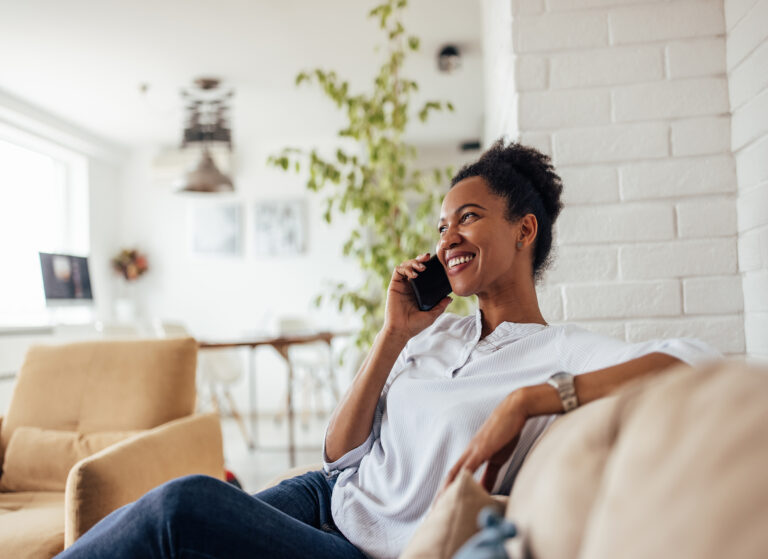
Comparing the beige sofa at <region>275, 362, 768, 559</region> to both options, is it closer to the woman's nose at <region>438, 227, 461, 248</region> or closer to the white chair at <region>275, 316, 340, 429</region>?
the woman's nose at <region>438, 227, 461, 248</region>

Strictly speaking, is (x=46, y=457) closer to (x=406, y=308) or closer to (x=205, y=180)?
(x=406, y=308)

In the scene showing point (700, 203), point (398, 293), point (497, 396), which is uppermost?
point (700, 203)

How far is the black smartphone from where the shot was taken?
4.63ft

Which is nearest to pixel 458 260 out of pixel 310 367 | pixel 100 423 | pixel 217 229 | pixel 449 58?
pixel 100 423

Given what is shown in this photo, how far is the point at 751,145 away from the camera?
4.26 feet

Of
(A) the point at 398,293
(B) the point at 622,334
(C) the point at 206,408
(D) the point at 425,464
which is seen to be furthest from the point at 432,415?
(C) the point at 206,408

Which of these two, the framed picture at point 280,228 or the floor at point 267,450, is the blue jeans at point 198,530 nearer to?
the floor at point 267,450

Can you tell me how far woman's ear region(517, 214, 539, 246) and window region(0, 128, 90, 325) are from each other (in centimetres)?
457

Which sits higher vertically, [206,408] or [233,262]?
[233,262]

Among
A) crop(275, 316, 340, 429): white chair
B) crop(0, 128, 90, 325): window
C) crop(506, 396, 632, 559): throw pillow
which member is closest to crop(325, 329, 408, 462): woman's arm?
crop(506, 396, 632, 559): throw pillow

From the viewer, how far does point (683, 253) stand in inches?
56.2

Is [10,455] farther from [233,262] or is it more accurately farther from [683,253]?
[233,262]

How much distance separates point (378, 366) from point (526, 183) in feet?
1.64

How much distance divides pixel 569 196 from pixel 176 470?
1303 mm
